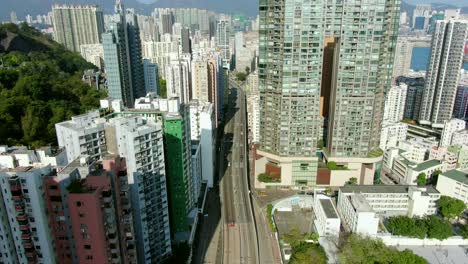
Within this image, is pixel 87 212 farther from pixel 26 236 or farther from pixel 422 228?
pixel 422 228

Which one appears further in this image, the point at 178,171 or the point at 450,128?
the point at 450,128

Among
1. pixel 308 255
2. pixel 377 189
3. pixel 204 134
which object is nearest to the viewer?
pixel 308 255

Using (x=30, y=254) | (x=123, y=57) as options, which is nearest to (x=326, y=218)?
(x=30, y=254)

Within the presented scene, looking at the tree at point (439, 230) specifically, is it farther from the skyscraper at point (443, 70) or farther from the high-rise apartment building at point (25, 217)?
the skyscraper at point (443, 70)

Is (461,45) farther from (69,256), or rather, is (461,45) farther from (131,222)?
(69,256)

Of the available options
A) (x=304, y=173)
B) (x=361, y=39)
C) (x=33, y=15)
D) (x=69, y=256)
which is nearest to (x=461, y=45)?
(x=361, y=39)

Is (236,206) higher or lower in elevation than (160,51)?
lower

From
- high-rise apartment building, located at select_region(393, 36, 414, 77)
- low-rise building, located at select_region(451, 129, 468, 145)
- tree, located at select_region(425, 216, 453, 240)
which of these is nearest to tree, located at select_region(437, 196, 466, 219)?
tree, located at select_region(425, 216, 453, 240)
